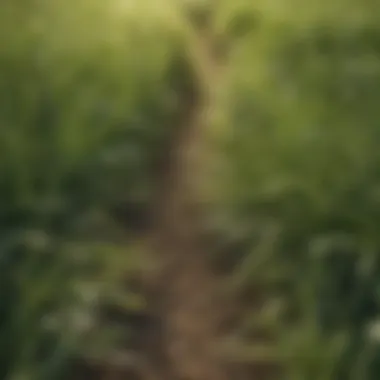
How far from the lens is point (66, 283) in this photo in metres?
1.34

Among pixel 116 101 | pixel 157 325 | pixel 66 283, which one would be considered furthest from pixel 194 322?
pixel 116 101

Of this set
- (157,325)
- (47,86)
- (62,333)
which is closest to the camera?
(62,333)

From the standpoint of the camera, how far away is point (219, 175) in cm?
159

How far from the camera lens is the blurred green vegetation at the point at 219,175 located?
1.28 m

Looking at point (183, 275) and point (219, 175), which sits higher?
point (219, 175)

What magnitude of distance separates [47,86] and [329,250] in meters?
0.61

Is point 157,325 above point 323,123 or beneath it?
beneath

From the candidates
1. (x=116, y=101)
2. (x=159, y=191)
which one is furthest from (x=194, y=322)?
(x=116, y=101)

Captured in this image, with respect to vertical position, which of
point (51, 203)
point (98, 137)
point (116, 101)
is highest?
point (116, 101)

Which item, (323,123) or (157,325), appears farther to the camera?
(323,123)

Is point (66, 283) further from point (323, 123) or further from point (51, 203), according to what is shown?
point (323, 123)

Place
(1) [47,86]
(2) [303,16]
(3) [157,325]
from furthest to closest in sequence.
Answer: (2) [303,16] → (1) [47,86] → (3) [157,325]

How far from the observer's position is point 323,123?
1.51 m

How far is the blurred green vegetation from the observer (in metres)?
1.28
